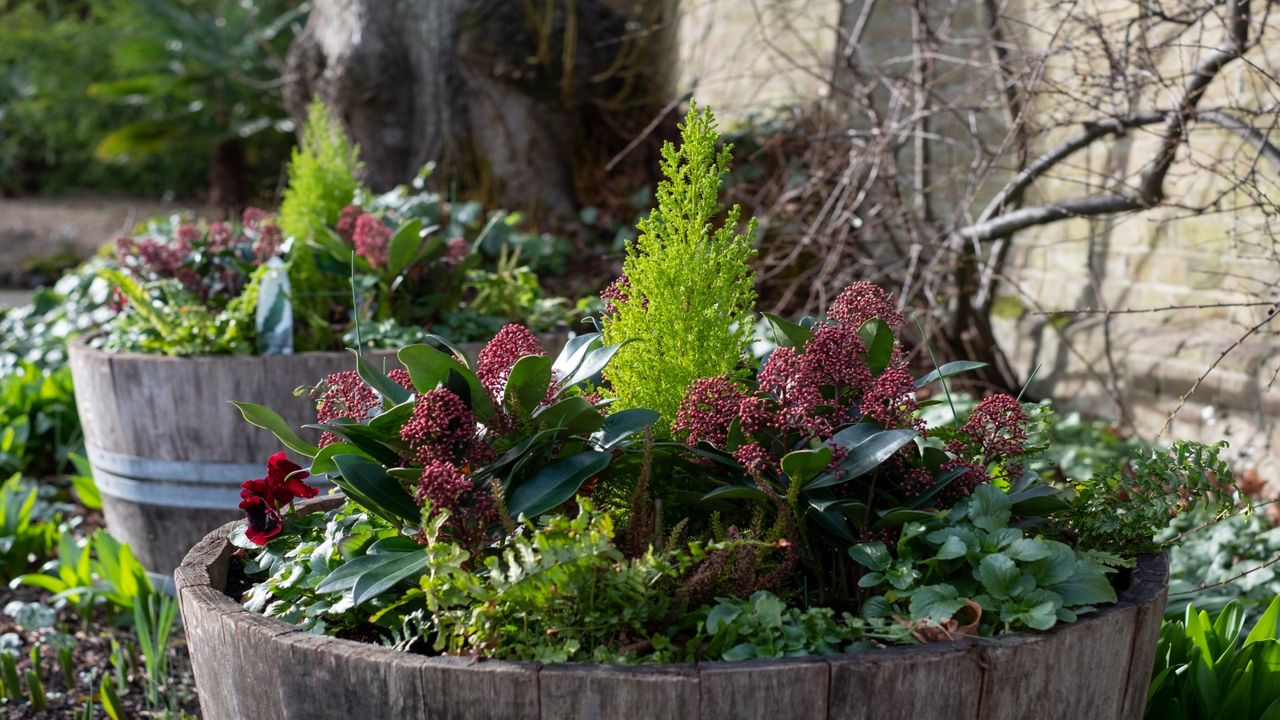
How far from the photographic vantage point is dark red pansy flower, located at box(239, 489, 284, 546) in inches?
69.6

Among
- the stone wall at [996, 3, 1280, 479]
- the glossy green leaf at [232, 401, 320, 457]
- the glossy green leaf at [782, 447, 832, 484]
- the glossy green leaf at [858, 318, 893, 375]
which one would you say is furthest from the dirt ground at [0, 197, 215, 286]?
the glossy green leaf at [782, 447, 832, 484]

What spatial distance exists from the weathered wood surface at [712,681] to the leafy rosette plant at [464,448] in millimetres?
125

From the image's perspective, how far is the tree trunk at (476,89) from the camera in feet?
17.5

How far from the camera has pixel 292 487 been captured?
1.84 meters

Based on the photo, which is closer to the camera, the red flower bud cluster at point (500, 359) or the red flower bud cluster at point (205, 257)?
the red flower bud cluster at point (500, 359)

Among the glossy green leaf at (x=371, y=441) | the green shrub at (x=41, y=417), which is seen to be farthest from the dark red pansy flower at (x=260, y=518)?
the green shrub at (x=41, y=417)

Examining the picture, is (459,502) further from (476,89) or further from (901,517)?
(476,89)

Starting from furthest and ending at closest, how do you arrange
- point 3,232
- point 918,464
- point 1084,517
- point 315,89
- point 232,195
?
1. point 232,195
2. point 3,232
3. point 315,89
4. point 1084,517
5. point 918,464

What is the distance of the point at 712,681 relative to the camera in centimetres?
127

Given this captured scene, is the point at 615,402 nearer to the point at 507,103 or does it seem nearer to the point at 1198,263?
the point at 1198,263

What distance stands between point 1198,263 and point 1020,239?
2.99ft

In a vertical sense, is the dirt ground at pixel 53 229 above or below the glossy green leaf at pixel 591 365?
below

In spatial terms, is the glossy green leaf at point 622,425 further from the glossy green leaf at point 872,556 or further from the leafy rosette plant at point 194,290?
the leafy rosette plant at point 194,290

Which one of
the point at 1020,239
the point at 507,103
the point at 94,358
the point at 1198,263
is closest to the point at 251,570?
the point at 94,358
